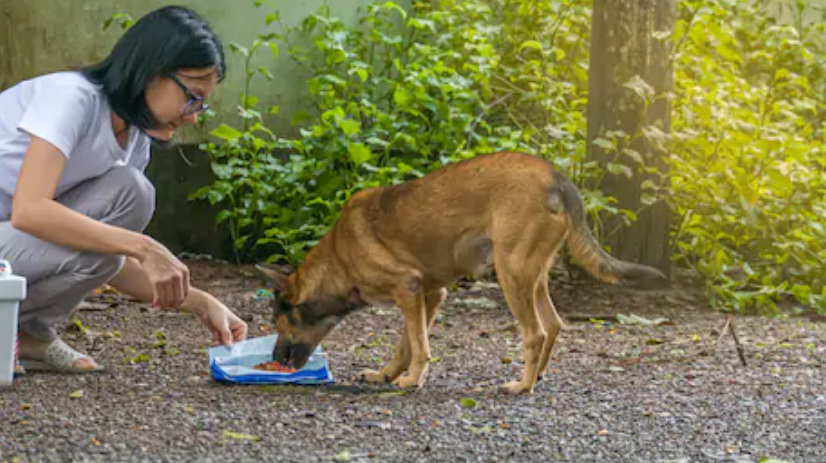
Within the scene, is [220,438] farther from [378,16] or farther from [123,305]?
[378,16]

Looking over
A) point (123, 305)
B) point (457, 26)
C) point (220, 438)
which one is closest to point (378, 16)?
point (457, 26)

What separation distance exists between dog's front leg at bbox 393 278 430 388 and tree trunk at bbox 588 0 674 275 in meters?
2.42

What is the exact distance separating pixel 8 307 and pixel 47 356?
0.72 m

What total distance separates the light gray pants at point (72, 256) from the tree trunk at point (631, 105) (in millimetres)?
3257

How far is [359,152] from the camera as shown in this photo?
743cm

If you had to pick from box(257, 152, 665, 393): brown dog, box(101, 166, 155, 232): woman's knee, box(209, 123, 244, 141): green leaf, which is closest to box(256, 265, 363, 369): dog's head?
box(257, 152, 665, 393): brown dog

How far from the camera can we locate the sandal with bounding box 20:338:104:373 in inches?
185

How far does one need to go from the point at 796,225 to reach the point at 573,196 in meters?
3.27

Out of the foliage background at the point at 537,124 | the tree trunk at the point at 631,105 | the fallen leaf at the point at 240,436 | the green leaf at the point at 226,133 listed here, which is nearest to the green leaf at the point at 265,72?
the foliage background at the point at 537,124

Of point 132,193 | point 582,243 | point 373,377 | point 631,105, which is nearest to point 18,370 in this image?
point 132,193

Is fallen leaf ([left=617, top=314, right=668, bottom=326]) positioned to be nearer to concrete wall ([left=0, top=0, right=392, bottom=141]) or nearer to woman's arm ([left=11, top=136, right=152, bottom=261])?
concrete wall ([left=0, top=0, right=392, bottom=141])

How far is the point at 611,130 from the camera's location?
7.08 meters

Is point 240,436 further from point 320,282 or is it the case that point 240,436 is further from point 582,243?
point 582,243

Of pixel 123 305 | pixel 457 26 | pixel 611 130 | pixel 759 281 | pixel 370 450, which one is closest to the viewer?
pixel 370 450
